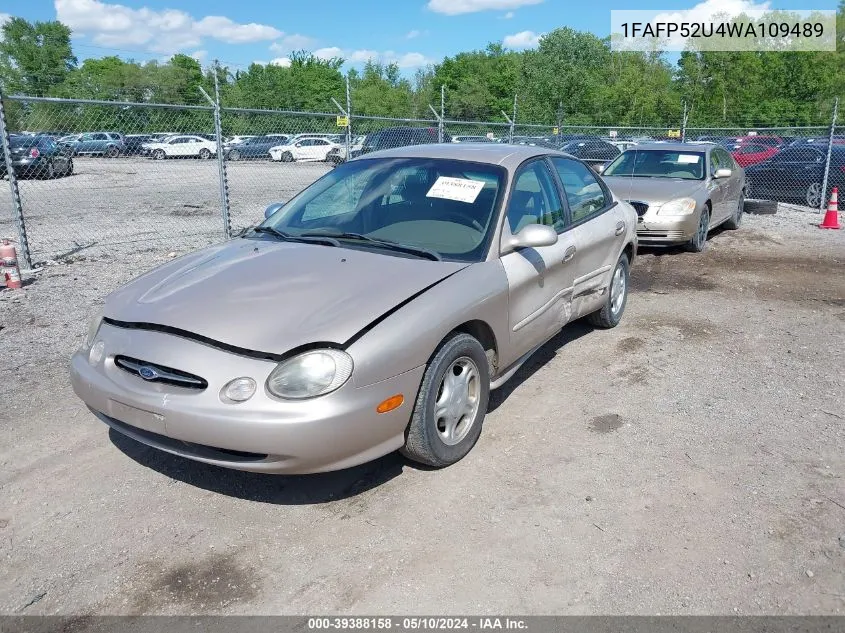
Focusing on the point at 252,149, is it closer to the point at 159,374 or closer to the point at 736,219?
the point at 736,219

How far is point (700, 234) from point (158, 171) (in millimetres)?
15102

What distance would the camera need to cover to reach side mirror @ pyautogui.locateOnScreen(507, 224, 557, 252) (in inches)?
155

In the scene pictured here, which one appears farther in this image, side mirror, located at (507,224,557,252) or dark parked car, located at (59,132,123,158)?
dark parked car, located at (59,132,123,158)

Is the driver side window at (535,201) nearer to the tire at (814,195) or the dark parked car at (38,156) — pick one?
the dark parked car at (38,156)

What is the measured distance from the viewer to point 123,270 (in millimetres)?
8125

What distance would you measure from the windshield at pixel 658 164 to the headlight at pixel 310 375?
8320 millimetres

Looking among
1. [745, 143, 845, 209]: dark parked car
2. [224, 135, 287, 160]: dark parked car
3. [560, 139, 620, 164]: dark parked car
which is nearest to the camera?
[745, 143, 845, 209]: dark parked car

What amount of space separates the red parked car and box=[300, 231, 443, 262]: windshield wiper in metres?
17.8

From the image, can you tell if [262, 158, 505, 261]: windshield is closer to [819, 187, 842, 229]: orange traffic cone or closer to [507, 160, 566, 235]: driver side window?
[507, 160, 566, 235]: driver side window

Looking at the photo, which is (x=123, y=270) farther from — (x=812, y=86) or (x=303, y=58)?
(x=303, y=58)

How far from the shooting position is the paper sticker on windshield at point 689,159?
10.1 metres

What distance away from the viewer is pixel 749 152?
19.8 metres

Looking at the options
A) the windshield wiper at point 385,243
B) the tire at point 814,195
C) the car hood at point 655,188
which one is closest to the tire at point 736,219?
the car hood at point 655,188

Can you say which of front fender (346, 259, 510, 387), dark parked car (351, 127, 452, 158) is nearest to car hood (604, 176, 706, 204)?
front fender (346, 259, 510, 387)
